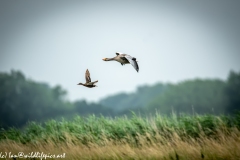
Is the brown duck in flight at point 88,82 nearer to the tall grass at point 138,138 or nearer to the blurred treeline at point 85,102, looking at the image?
the tall grass at point 138,138

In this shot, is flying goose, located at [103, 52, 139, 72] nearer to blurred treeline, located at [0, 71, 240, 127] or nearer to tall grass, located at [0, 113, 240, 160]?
tall grass, located at [0, 113, 240, 160]

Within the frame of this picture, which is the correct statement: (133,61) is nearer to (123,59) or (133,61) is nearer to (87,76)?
(123,59)

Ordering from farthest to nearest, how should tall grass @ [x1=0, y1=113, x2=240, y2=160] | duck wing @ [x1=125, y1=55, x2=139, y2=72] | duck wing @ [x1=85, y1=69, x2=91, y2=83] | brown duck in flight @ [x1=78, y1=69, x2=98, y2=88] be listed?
tall grass @ [x1=0, y1=113, x2=240, y2=160] < duck wing @ [x1=85, y1=69, x2=91, y2=83] < brown duck in flight @ [x1=78, y1=69, x2=98, y2=88] < duck wing @ [x1=125, y1=55, x2=139, y2=72]

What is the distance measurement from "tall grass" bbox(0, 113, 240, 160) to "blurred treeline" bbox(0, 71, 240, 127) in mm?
52495

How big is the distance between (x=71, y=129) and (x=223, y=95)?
2554 inches

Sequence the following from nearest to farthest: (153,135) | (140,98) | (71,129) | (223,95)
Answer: (153,135) < (71,129) < (223,95) < (140,98)

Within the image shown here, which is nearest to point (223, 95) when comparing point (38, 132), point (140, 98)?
point (140, 98)

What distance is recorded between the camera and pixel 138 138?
45.8 ft

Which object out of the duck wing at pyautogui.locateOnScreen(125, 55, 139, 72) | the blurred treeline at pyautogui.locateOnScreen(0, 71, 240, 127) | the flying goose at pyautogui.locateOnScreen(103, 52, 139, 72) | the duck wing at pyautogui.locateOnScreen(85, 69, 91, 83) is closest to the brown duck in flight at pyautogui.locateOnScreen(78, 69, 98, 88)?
the duck wing at pyautogui.locateOnScreen(85, 69, 91, 83)

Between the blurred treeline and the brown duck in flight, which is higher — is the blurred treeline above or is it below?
below

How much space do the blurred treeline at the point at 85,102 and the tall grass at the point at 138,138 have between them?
172 ft

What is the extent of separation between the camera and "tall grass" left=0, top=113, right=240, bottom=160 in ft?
39.2

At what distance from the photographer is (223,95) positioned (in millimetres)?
77625

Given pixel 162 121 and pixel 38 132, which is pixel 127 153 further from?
pixel 38 132
